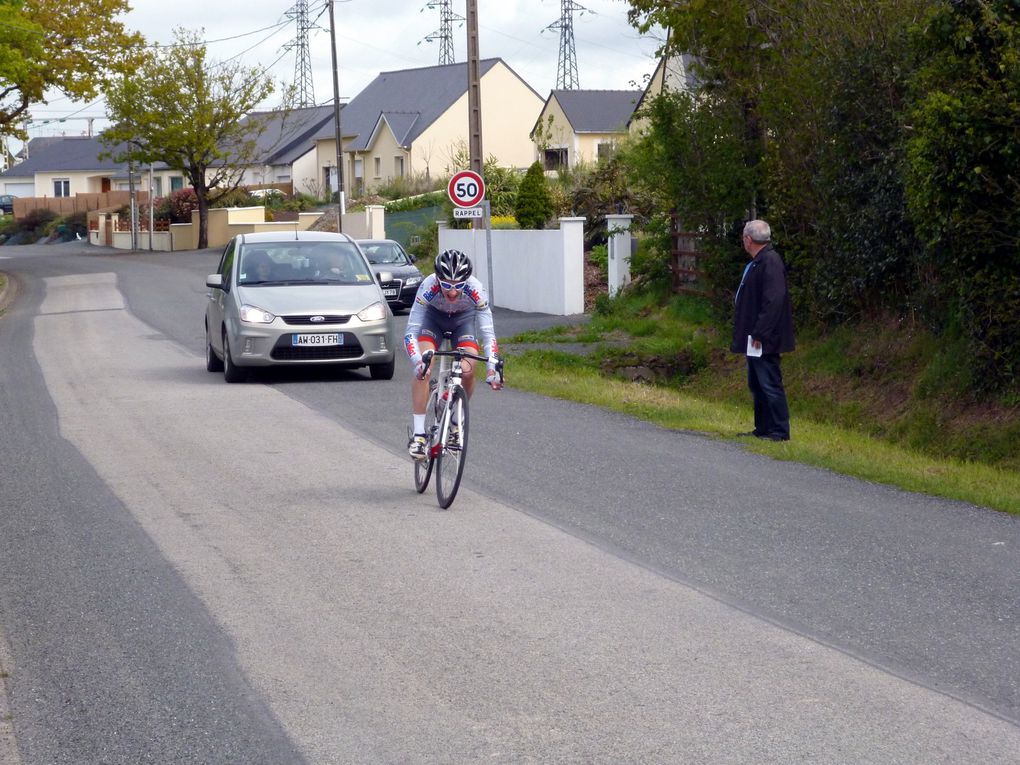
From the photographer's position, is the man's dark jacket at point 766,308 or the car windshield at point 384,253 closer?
the man's dark jacket at point 766,308

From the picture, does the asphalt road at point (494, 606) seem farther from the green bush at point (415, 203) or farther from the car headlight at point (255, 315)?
the green bush at point (415, 203)

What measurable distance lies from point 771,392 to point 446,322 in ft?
12.3

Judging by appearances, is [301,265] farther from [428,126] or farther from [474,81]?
[428,126]

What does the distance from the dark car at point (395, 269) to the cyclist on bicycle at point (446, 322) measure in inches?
690

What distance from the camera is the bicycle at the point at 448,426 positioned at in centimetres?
871

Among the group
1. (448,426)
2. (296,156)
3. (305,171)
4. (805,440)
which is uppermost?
(296,156)

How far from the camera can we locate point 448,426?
8.75m

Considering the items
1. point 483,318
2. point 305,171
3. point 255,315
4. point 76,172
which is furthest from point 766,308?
point 76,172

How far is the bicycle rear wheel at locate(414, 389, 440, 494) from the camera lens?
29.5 ft

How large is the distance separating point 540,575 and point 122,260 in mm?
49772

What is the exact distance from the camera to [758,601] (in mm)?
6500

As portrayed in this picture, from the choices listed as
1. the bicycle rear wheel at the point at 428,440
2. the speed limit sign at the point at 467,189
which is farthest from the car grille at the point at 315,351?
the speed limit sign at the point at 467,189

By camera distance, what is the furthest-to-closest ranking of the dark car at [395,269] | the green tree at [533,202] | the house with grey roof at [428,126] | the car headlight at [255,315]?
the house with grey roof at [428,126] < the green tree at [533,202] < the dark car at [395,269] < the car headlight at [255,315]

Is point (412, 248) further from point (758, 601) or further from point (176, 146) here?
point (758, 601)
